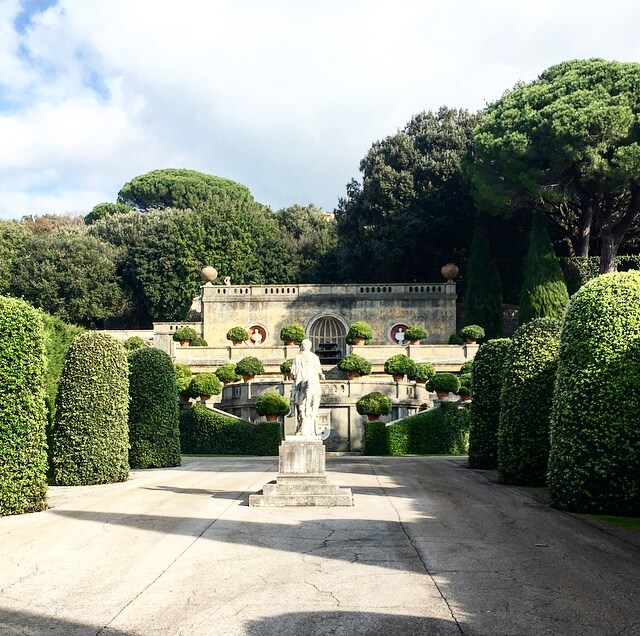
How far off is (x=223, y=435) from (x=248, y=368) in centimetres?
495

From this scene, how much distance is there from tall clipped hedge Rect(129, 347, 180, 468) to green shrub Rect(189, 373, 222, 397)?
9.83 m

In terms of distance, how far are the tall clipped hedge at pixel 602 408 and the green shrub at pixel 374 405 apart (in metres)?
19.4

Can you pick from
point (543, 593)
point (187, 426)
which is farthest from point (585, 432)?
point (187, 426)

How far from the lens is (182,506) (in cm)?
1521

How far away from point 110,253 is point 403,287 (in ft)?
69.5

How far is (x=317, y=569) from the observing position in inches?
381

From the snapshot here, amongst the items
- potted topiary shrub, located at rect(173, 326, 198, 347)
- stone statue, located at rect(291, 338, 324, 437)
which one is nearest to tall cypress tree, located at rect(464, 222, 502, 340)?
potted topiary shrub, located at rect(173, 326, 198, 347)

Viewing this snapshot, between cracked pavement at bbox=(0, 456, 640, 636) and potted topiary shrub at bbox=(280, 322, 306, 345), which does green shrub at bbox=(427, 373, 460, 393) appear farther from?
cracked pavement at bbox=(0, 456, 640, 636)

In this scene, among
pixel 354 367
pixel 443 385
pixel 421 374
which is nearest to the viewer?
pixel 443 385

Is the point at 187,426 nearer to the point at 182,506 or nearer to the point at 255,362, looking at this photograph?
the point at 255,362

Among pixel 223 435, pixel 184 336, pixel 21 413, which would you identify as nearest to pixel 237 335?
pixel 184 336

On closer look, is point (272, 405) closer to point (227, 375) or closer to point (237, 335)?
point (227, 375)

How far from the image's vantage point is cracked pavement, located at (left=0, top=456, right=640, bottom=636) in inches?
300

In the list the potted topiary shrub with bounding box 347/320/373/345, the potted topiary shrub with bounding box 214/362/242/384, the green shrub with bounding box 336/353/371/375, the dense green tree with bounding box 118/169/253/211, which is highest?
the dense green tree with bounding box 118/169/253/211
